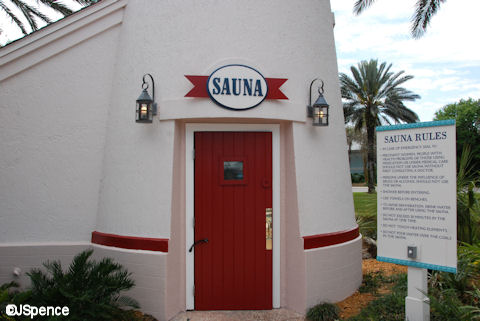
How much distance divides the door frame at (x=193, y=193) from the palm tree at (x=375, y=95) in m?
17.0

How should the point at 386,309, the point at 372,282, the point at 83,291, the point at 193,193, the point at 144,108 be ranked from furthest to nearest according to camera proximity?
the point at 372,282 < the point at 193,193 < the point at 144,108 < the point at 386,309 < the point at 83,291

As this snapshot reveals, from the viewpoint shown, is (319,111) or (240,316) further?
(319,111)

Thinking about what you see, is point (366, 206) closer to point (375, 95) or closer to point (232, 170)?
point (232, 170)

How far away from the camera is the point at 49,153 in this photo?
5469mm

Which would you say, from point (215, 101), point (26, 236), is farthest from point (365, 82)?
point (26, 236)

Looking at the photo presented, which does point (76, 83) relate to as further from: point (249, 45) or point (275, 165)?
point (275, 165)

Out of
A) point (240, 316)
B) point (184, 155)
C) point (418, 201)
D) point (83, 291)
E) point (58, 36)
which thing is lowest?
point (240, 316)

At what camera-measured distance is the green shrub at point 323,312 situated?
484 cm

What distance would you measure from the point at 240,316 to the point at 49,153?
12.6 feet

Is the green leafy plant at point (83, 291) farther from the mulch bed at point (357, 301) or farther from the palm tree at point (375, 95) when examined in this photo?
the palm tree at point (375, 95)

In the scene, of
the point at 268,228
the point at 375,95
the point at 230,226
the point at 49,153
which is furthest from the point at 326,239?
the point at 375,95

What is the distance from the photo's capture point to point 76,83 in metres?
5.57

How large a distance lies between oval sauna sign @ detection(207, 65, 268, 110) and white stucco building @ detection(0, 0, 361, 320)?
2 centimetres

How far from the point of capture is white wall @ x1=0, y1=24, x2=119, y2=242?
5449 mm
